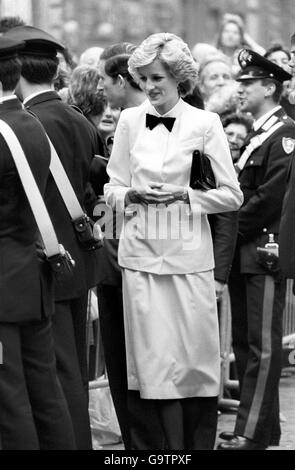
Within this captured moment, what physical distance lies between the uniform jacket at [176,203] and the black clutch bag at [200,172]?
25 millimetres

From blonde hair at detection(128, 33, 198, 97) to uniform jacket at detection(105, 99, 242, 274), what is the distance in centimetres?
19

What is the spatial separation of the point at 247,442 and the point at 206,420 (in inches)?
37.4

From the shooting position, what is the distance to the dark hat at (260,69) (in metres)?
9.13

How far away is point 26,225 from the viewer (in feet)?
22.7

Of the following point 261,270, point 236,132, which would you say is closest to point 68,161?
point 261,270

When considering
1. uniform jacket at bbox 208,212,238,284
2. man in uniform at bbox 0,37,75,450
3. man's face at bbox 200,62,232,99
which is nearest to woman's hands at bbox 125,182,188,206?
uniform jacket at bbox 208,212,238,284

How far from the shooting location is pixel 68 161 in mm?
7691

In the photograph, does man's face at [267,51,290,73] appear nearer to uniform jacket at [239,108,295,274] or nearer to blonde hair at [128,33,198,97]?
uniform jacket at [239,108,295,274]

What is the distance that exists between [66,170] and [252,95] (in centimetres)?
185

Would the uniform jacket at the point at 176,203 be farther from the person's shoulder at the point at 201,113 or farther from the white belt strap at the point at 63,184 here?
the white belt strap at the point at 63,184

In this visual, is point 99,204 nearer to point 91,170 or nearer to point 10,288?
point 91,170

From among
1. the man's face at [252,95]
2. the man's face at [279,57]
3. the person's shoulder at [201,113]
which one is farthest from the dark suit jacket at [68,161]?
the man's face at [279,57]

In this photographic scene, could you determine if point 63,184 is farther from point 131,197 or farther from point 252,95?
point 252,95
